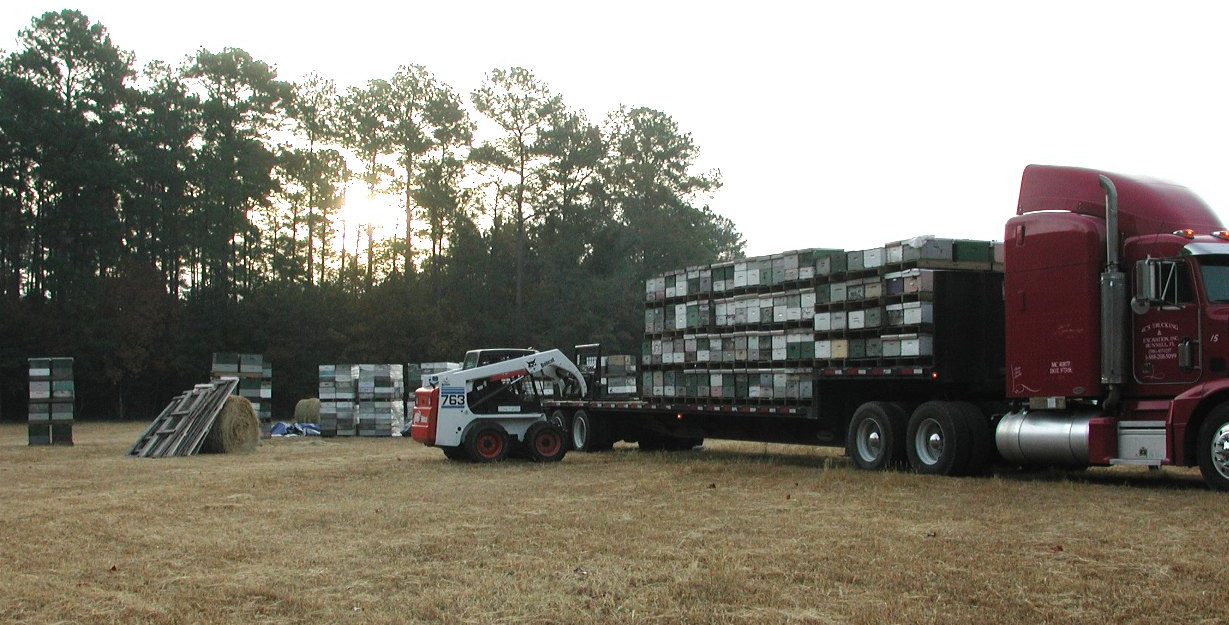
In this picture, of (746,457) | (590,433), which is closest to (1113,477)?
(746,457)

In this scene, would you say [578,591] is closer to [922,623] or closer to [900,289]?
[922,623]

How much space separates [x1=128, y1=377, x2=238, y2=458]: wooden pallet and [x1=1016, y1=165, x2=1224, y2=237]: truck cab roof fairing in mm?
16830

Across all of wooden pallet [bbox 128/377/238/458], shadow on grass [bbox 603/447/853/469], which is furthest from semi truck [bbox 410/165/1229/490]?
wooden pallet [bbox 128/377/238/458]

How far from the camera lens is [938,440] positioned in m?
16.3

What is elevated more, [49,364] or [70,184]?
[70,184]

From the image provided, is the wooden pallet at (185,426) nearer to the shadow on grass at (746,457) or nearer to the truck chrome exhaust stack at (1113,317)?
the shadow on grass at (746,457)

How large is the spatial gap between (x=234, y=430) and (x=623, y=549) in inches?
691

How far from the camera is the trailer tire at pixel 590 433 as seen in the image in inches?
939

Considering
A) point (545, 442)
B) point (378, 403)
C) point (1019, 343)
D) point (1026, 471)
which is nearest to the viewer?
point (1019, 343)

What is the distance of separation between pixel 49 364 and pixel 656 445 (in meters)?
14.4

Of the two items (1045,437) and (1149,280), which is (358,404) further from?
(1149,280)

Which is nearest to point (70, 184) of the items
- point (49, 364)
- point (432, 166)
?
point (432, 166)

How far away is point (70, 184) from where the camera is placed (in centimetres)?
5425

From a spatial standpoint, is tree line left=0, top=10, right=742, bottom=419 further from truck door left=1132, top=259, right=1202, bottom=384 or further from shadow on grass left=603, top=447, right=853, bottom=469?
truck door left=1132, top=259, right=1202, bottom=384
